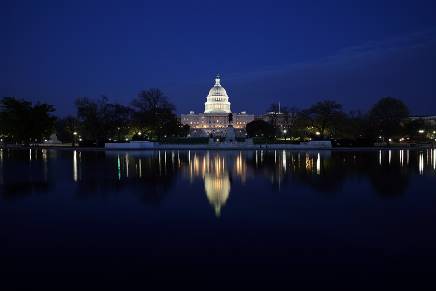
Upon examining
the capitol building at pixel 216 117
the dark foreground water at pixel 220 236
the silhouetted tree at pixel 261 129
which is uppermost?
the capitol building at pixel 216 117

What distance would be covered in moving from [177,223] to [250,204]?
9.56 ft

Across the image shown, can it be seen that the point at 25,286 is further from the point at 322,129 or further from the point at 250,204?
the point at 322,129

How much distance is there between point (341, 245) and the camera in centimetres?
772

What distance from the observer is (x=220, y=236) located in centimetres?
834

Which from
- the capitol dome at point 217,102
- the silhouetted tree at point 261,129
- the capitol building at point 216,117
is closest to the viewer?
the silhouetted tree at point 261,129

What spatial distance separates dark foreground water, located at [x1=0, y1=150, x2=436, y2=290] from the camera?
6.23m

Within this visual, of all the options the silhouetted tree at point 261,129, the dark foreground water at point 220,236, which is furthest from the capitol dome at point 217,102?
the dark foreground water at point 220,236

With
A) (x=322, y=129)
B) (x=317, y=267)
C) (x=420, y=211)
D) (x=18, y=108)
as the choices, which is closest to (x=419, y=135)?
(x=322, y=129)

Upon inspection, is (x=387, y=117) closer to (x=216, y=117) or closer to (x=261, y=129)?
(x=261, y=129)

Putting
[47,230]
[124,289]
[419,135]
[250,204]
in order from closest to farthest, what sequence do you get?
[124,289], [47,230], [250,204], [419,135]

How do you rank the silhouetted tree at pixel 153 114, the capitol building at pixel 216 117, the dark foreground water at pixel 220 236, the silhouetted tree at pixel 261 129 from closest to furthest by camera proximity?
the dark foreground water at pixel 220 236 → the silhouetted tree at pixel 153 114 → the silhouetted tree at pixel 261 129 → the capitol building at pixel 216 117

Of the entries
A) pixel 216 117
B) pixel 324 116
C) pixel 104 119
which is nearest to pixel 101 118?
pixel 104 119

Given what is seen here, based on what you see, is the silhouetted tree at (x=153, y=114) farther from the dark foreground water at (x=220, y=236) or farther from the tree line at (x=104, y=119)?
the dark foreground water at (x=220, y=236)

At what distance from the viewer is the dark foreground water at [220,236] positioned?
623 centimetres
